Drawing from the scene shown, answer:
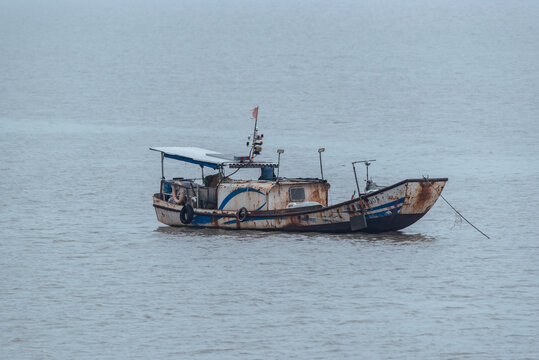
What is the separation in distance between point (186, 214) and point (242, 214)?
8.51 feet

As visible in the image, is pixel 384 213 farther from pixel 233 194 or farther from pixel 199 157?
pixel 199 157

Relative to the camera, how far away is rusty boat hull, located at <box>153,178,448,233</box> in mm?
34062

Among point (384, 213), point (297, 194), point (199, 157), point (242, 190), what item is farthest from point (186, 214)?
point (384, 213)

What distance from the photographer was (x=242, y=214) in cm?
3619

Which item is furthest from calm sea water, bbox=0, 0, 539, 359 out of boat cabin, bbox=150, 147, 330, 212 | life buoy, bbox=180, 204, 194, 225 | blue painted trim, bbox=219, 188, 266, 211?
boat cabin, bbox=150, 147, 330, 212

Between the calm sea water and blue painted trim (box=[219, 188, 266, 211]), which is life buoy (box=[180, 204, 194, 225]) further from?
blue painted trim (box=[219, 188, 266, 211])

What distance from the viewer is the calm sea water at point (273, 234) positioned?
23.5m

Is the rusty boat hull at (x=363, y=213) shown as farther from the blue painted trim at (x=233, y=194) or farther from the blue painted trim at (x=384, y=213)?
the blue painted trim at (x=233, y=194)

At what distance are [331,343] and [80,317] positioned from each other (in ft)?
20.3

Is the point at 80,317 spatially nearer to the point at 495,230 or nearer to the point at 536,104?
the point at 495,230

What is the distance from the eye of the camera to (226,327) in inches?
947

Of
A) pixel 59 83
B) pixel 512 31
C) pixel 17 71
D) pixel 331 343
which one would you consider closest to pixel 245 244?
pixel 331 343

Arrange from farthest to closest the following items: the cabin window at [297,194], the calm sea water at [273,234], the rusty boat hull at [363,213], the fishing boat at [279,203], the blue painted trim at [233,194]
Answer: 1. the cabin window at [297,194]
2. the blue painted trim at [233,194]
3. the fishing boat at [279,203]
4. the rusty boat hull at [363,213]
5. the calm sea water at [273,234]

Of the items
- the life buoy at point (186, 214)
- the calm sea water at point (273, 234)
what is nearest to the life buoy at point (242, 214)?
the calm sea water at point (273, 234)
